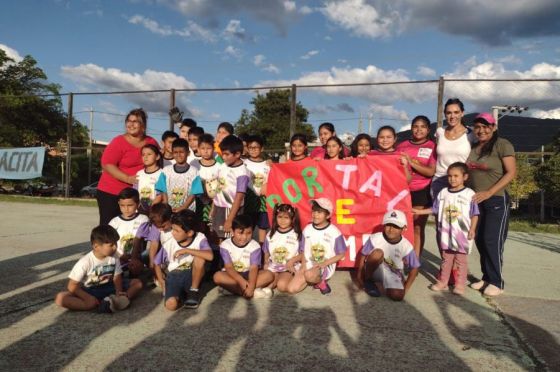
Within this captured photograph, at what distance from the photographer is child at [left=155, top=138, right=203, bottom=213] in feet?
13.7

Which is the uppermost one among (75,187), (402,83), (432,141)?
(402,83)

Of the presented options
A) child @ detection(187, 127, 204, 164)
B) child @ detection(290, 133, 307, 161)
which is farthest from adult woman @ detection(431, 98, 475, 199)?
child @ detection(187, 127, 204, 164)

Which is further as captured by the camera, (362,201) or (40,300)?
(362,201)

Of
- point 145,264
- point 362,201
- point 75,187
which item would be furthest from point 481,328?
point 75,187

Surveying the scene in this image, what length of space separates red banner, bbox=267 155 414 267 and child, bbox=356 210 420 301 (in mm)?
524

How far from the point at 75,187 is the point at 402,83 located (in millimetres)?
31791

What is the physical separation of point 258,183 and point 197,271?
1524 millimetres

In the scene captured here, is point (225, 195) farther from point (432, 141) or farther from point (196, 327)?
point (432, 141)

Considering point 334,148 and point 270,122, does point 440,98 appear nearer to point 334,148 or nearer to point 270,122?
point 334,148

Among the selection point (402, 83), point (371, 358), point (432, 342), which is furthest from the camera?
point (402, 83)

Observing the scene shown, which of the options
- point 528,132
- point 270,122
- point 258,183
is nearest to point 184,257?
point 258,183

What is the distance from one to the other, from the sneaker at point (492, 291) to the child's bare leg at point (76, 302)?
3482 millimetres

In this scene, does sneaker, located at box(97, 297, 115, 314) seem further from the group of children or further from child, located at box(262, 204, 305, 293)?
child, located at box(262, 204, 305, 293)

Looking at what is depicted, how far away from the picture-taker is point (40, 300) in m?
3.49
